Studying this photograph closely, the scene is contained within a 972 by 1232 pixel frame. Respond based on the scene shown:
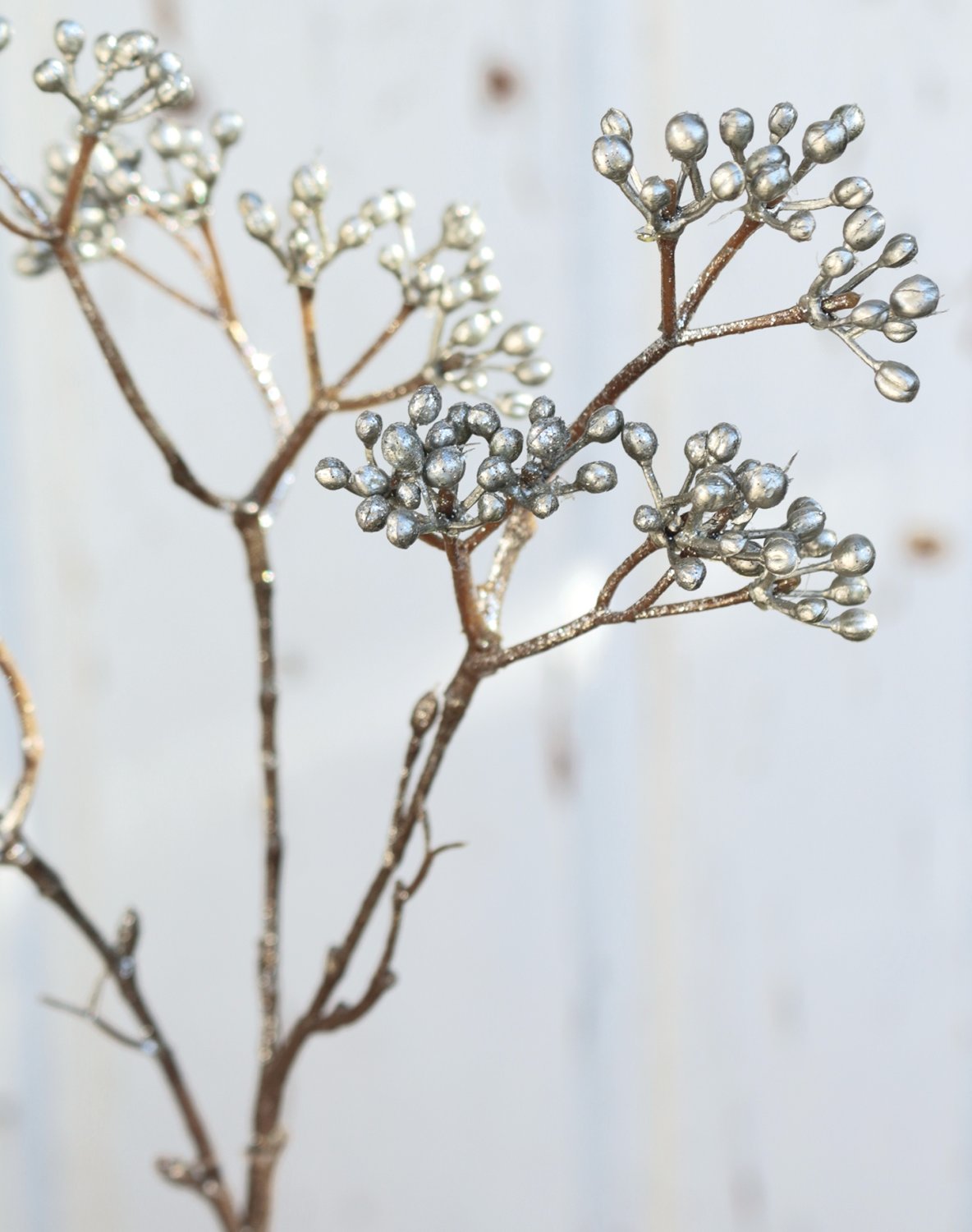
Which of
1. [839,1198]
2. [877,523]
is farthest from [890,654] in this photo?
[839,1198]

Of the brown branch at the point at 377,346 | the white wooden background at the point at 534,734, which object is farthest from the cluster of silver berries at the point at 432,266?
the white wooden background at the point at 534,734

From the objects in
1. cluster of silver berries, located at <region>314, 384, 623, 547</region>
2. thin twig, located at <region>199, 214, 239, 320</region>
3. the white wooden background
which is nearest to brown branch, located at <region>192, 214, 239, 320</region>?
thin twig, located at <region>199, 214, 239, 320</region>

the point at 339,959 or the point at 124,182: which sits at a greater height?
the point at 124,182

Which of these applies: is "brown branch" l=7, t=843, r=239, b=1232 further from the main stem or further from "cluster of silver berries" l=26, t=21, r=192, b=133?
"cluster of silver berries" l=26, t=21, r=192, b=133

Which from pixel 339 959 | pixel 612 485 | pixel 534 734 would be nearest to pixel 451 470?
pixel 612 485

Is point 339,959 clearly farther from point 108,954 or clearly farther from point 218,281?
point 218,281

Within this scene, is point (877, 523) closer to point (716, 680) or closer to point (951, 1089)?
point (716, 680)

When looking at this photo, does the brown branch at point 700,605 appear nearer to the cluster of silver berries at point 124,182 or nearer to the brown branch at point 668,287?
the brown branch at point 668,287
